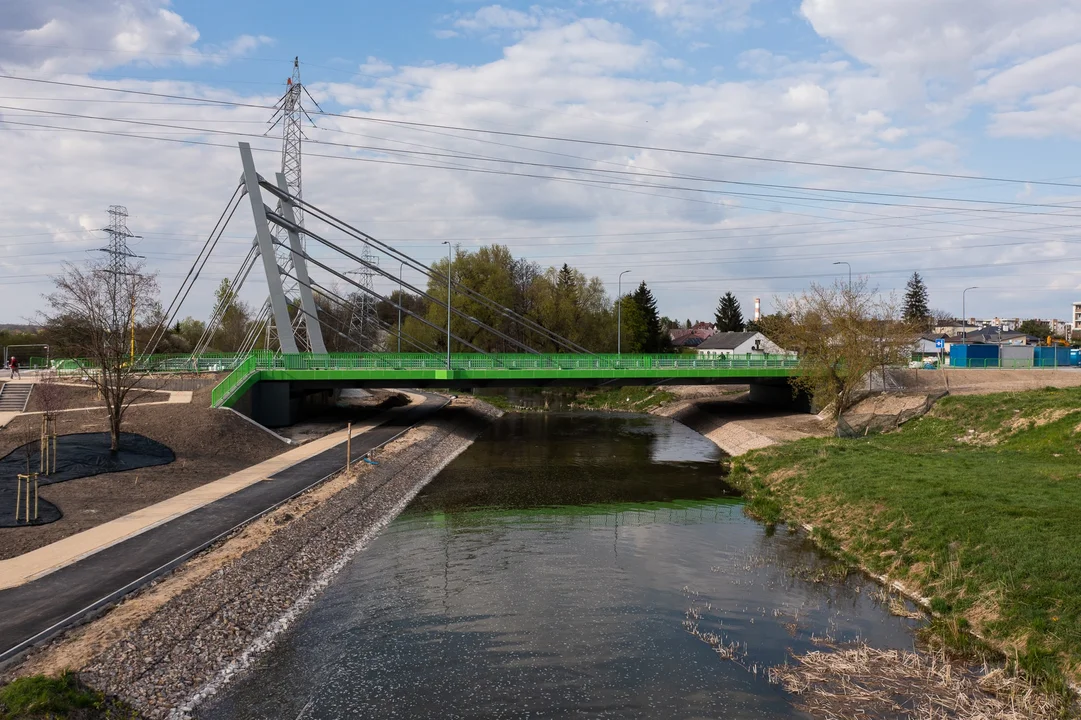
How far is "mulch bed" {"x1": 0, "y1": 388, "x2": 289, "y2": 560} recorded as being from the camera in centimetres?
1989

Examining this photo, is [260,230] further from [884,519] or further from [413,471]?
[884,519]

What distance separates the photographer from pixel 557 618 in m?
15.9

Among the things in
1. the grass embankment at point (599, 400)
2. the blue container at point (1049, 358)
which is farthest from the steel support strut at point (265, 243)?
the blue container at point (1049, 358)

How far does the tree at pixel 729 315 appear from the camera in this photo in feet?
407

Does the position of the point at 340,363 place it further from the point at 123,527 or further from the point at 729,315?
the point at 729,315

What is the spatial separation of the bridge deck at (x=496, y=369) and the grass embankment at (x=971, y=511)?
511 inches

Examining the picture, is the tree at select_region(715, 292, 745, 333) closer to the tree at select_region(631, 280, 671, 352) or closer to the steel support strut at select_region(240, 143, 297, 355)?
the tree at select_region(631, 280, 671, 352)

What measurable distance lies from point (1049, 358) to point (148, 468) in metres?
70.5

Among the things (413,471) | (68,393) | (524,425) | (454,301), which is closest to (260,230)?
(68,393)

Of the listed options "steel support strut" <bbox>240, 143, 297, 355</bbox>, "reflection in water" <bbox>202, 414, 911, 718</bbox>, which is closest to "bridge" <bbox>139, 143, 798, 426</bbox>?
"steel support strut" <bbox>240, 143, 297, 355</bbox>

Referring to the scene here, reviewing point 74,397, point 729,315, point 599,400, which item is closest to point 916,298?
point 729,315

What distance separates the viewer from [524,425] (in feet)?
193

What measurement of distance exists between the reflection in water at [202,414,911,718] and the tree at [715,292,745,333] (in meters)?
98.8

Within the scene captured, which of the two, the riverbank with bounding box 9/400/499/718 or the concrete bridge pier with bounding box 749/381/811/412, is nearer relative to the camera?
the riverbank with bounding box 9/400/499/718
